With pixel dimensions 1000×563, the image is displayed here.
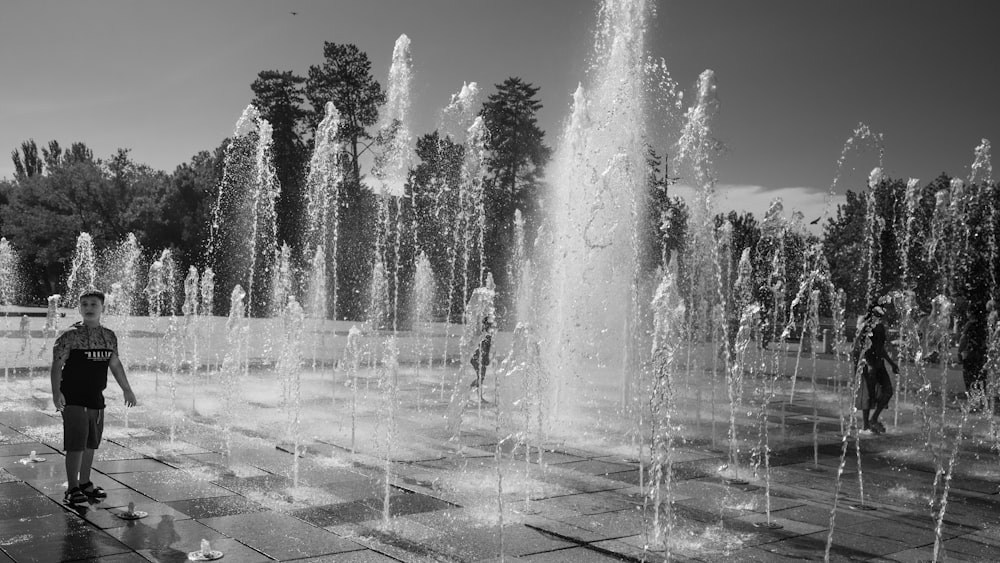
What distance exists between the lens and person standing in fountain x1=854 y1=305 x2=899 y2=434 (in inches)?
383

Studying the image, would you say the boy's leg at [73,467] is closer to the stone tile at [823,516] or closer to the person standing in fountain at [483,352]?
the stone tile at [823,516]

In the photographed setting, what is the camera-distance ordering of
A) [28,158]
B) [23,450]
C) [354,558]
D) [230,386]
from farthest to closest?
1. [28,158]
2. [230,386]
3. [23,450]
4. [354,558]

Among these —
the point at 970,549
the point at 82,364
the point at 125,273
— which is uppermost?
the point at 125,273

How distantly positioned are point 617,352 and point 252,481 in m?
16.5

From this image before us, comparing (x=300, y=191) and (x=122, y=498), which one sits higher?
(x=300, y=191)

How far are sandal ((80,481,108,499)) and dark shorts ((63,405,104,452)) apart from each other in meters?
0.24

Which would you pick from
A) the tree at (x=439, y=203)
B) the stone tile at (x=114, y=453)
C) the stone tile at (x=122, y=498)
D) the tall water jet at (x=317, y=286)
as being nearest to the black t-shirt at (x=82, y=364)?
the stone tile at (x=122, y=498)

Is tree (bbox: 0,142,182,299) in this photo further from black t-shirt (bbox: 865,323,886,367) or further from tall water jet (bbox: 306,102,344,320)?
black t-shirt (bbox: 865,323,886,367)

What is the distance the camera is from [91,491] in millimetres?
5652

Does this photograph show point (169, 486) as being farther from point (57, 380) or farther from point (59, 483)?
point (57, 380)

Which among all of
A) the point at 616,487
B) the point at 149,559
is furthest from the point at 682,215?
the point at 149,559

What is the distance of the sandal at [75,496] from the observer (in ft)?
18.1

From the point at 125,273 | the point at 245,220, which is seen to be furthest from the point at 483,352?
the point at 125,273

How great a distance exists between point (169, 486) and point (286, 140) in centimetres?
3795
